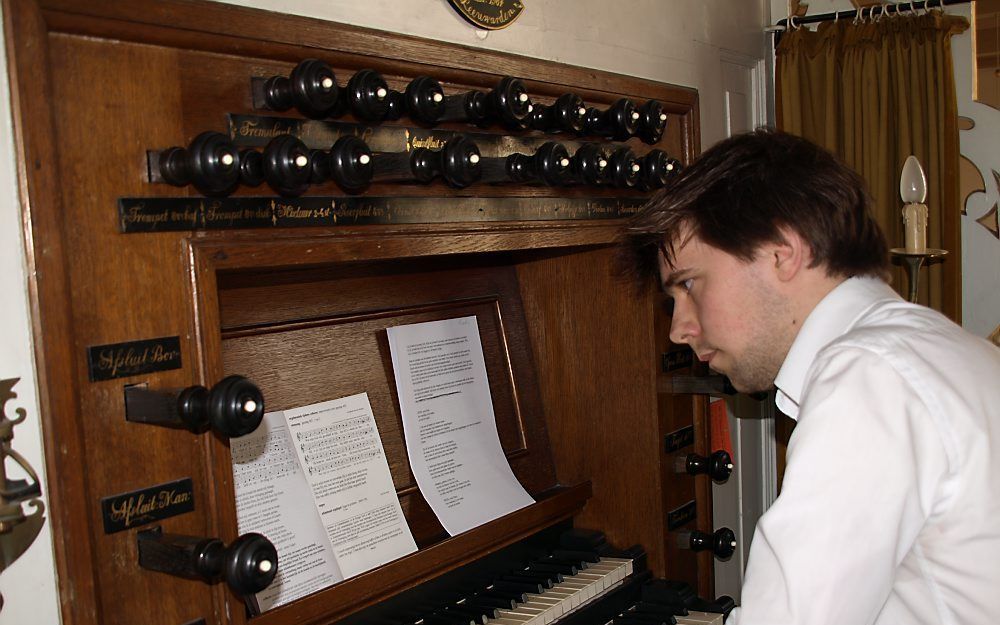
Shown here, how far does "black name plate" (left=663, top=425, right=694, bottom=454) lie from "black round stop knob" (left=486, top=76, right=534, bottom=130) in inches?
40.2

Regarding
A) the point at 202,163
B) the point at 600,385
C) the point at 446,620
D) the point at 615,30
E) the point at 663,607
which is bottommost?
the point at 663,607

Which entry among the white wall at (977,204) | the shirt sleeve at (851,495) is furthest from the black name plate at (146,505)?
the white wall at (977,204)

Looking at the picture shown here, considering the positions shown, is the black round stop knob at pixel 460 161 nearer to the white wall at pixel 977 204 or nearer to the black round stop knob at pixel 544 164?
the black round stop knob at pixel 544 164

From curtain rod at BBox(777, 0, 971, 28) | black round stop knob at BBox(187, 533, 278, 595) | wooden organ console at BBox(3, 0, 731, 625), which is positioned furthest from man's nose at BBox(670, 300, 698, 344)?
curtain rod at BBox(777, 0, 971, 28)

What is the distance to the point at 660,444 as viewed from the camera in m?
2.60

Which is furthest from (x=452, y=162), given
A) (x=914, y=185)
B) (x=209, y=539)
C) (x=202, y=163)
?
(x=914, y=185)

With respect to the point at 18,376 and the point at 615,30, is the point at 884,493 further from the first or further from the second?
the point at 615,30

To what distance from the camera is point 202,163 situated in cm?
146

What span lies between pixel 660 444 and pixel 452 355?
621 millimetres

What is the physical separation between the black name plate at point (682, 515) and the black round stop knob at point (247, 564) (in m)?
1.47

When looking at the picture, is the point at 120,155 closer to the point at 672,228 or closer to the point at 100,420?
the point at 100,420

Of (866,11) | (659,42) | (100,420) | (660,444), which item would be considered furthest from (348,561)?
(866,11)

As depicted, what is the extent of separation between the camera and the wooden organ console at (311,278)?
54.7 inches

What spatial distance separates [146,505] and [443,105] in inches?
35.8
